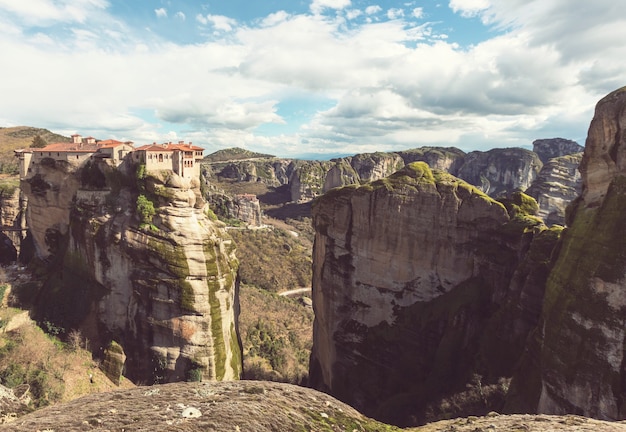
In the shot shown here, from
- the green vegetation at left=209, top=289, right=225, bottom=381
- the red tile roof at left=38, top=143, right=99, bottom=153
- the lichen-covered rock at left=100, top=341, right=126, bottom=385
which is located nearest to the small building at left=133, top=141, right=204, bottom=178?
the red tile roof at left=38, top=143, right=99, bottom=153

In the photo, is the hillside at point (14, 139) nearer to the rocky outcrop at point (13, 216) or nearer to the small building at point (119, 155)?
the rocky outcrop at point (13, 216)

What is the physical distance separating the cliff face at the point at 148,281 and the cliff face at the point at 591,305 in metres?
27.9

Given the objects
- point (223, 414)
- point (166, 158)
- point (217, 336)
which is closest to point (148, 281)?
point (217, 336)

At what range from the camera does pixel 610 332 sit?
21.1 meters

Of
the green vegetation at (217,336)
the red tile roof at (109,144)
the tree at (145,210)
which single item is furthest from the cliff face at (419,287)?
the red tile roof at (109,144)

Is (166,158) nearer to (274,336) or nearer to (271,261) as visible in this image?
(274,336)

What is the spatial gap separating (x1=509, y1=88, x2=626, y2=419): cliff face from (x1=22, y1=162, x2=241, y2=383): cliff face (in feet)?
91.6

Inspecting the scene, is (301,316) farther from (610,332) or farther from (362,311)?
(610,332)

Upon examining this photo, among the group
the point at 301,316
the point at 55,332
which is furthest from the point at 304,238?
the point at 55,332

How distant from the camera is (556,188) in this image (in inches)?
4734

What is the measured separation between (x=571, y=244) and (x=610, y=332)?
6.58 meters

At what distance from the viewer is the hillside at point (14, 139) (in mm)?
90363

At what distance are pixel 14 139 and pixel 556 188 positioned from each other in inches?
7114

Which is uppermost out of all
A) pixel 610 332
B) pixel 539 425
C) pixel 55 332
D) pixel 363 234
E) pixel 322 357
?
pixel 363 234
